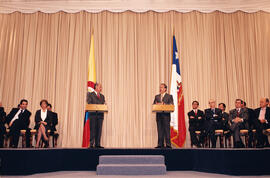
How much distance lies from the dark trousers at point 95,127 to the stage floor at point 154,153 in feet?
1.43

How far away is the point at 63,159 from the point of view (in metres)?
6.12

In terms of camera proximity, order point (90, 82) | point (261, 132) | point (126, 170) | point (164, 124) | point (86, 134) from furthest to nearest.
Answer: point (90, 82)
point (86, 134)
point (164, 124)
point (261, 132)
point (126, 170)

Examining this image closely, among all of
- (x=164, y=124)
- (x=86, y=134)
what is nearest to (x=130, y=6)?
(x=86, y=134)

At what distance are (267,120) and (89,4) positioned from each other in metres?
6.35

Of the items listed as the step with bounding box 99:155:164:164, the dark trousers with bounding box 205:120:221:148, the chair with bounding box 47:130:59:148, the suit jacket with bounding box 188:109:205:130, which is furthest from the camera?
the suit jacket with bounding box 188:109:205:130

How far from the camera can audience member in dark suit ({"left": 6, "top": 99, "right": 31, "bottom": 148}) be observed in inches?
270

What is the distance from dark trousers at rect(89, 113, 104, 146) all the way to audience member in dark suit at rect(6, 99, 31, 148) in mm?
1734

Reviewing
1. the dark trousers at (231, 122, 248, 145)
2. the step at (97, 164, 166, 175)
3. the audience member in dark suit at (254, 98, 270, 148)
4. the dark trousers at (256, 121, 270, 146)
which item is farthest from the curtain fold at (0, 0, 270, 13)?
the step at (97, 164, 166, 175)

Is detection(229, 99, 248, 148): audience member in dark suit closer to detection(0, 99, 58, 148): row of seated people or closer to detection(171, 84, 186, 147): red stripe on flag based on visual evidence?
detection(171, 84, 186, 147): red stripe on flag

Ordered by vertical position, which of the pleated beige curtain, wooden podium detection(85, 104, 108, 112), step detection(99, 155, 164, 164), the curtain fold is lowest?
step detection(99, 155, 164, 164)

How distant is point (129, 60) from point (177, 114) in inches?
93.6

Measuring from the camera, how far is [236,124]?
6664 millimetres

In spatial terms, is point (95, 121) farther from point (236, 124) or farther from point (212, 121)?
point (236, 124)

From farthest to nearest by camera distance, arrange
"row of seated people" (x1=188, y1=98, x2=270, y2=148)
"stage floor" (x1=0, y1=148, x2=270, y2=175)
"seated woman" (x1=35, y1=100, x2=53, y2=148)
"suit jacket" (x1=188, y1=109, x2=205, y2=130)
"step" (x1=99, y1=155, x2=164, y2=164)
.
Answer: "suit jacket" (x1=188, y1=109, x2=205, y2=130) < "seated woman" (x1=35, y1=100, x2=53, y2=148) < "row of seated people" (x1=188, y1=98, x2=270, y2=148) < "step" (x1=99, y1=155, x2=164, y2=164) < "stage floor" (x1=0, y1=148, x2=270, y2=175)
